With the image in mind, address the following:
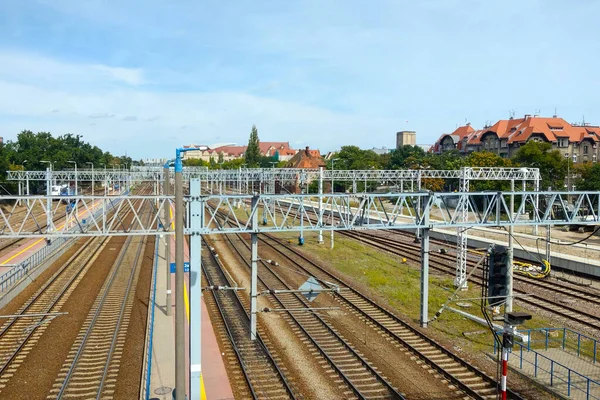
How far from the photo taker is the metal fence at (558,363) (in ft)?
45.4

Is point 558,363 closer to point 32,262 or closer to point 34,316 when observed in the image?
point 34,316

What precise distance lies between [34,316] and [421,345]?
15.1 meters

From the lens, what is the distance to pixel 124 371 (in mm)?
15148

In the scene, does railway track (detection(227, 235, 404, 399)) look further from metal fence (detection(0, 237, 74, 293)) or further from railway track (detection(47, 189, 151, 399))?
metal fence (detection(0, 237, 74, 293))

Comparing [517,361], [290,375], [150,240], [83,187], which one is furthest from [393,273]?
[83,187]

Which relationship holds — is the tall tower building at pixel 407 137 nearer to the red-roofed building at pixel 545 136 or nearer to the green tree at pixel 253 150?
the green tree at pixel 253 150

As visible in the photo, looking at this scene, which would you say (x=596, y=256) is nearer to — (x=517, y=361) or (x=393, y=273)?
(x=393, y=273)

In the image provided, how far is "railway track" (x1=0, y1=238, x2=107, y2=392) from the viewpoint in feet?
52.9

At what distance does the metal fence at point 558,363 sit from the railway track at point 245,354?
692 centimetres

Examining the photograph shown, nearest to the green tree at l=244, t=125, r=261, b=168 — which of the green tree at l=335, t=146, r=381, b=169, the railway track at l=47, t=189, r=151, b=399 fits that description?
the green tree at l=335, t=146, r=381, b=169

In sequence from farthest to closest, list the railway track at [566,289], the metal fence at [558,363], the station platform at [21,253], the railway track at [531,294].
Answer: the station platform at [21,253]
the railway track at [566,289]
the railway track at [531,294]
the metal fence at [558,363]

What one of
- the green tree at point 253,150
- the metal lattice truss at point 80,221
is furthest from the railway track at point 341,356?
the green tree at point 253,150

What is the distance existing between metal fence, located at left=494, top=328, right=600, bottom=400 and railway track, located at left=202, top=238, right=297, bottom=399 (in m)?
6.92

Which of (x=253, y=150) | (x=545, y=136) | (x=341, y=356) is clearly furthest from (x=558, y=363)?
(x=253, y=150)
